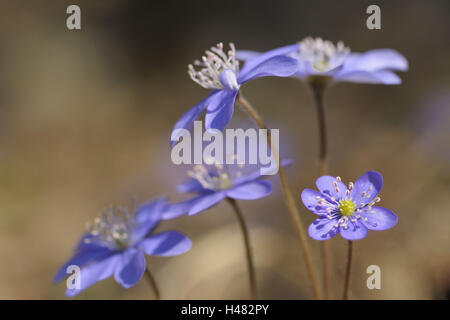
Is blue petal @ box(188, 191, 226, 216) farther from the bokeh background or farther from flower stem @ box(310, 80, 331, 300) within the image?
the bokeh background

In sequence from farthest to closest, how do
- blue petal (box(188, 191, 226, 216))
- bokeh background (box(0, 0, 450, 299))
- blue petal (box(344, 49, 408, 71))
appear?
bokeh background (box(0, 0, 450, 299))
blue petal (box(344, 49, 408, 71))
blue petal (box(188, 191, 226, 216))

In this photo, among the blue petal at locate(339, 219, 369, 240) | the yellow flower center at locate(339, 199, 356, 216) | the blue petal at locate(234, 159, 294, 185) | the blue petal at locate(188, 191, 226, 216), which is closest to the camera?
the blue petal at locate(339, 219, 369, 240)

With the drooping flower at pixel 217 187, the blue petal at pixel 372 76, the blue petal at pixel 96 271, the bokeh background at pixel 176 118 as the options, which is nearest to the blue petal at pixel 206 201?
the drooping flower at pixel 217 187

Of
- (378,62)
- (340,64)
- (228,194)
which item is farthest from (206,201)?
(378,62)

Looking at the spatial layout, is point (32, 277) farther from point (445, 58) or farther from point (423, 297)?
point (445, 58)

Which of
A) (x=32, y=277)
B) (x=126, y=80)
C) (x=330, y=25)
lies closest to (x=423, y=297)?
(x=32, y=277)

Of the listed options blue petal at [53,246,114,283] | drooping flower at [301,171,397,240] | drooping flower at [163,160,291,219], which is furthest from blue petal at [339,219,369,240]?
blue petal at [53,246,114,283]
